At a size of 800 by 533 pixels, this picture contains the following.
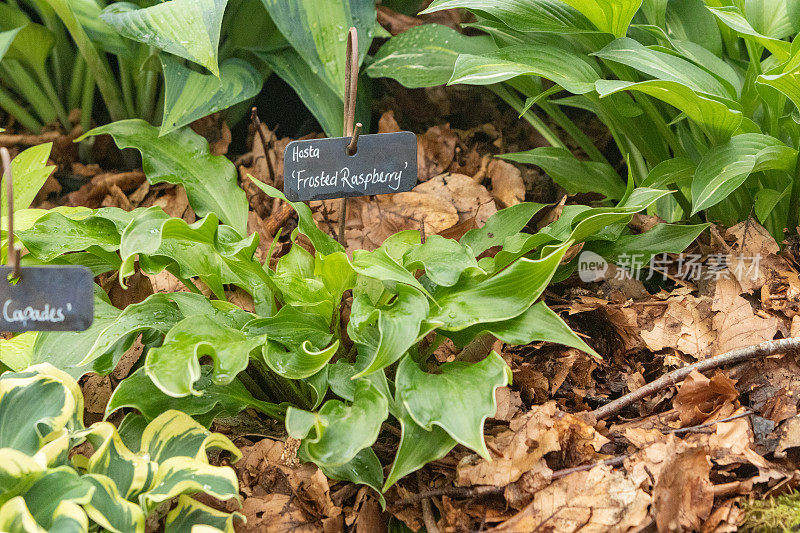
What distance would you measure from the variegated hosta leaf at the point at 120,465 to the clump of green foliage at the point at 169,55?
0.66 m

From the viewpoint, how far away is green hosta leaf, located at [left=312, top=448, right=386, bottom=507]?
0.92 m

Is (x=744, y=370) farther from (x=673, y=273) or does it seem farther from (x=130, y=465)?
(x=130, y=465)

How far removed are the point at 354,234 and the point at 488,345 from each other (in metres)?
0.51

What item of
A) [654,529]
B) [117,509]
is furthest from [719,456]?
[117,509]

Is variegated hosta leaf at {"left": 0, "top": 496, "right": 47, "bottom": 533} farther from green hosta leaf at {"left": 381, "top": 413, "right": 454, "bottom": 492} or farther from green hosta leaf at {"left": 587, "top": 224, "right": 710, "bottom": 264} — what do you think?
green hosta leaf at {"left": 587, "top": 224, "right": 710, "bottom": 264}

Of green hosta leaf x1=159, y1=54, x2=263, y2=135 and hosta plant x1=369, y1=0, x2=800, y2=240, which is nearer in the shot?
hosta plant x1=369, y1=0, x2=800, y2=240

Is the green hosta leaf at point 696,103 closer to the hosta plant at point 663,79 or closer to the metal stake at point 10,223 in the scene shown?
the hosta plant at point 663,79

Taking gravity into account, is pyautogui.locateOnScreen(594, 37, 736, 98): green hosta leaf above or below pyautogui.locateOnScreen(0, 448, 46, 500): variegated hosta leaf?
above

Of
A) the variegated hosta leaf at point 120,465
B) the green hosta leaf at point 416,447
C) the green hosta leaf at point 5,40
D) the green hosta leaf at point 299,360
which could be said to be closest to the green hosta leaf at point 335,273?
the green hosta leaf at point 299,360

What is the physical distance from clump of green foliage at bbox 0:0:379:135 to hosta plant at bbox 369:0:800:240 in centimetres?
17

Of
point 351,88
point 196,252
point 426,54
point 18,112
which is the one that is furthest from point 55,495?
point 18,112

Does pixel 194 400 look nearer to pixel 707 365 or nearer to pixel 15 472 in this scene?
pixel 15 472

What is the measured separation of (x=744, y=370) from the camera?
3.49ft

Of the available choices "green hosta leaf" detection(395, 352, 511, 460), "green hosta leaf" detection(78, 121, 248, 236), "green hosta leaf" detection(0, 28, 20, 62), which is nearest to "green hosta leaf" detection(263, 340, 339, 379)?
"green hosta leaf" detection(395, 352, 511, 460)
